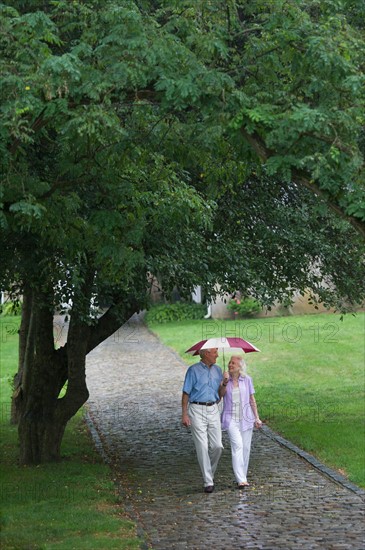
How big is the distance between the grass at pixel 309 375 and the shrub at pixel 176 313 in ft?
2.68

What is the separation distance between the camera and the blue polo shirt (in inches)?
514

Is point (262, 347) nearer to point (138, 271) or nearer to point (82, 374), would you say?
point (82, 374)

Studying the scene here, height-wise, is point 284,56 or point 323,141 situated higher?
point 284,56

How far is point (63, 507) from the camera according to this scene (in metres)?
12.3

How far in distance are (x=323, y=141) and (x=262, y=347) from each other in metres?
23.5

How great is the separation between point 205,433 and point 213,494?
764mm

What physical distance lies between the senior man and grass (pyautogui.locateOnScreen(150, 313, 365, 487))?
1993mm

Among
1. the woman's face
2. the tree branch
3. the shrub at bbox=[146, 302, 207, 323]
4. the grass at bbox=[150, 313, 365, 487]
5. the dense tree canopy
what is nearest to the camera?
the tree branch

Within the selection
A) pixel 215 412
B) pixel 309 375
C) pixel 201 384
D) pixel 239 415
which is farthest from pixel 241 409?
pixel 309 375

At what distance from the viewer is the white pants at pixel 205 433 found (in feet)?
42.7

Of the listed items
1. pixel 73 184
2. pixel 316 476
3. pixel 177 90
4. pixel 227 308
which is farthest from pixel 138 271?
pixel 227 308

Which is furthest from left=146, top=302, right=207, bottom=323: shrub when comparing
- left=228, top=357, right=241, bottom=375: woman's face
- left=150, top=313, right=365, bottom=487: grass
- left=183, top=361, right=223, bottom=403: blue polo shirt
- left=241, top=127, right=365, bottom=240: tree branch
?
left=241, top=127, right=365, bottom=240: tree branch

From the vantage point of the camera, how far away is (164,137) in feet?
36.7

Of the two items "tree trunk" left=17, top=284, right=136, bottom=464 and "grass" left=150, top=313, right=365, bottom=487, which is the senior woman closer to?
"grass" left=150, top=313, right=365, bottom=487
